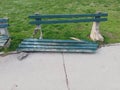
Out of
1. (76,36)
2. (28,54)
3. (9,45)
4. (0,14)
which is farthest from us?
(0,14)

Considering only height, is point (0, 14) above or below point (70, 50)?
above

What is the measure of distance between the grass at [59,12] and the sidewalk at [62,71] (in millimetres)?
834

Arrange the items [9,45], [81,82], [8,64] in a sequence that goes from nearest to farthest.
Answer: [81,82], [8,64], [9,45]

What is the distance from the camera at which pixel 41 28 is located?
729cm

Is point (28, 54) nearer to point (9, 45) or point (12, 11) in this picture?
point (9, 45)

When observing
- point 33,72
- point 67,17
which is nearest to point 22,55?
point 33,72

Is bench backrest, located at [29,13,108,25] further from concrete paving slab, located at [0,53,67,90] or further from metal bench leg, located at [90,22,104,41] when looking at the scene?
concrete paving slab, located at [0,53,67,90]

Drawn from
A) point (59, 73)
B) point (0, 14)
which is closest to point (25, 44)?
point (59, 73)

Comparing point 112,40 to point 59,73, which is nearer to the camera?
point 59,73

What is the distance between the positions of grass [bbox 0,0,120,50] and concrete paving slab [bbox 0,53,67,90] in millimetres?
792

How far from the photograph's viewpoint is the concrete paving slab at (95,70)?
4891mm

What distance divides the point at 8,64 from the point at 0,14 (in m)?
3.46

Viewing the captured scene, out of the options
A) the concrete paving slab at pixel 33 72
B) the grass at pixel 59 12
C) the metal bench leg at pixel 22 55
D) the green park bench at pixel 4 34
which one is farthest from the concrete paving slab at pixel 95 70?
the green park bench at pixel 4 34

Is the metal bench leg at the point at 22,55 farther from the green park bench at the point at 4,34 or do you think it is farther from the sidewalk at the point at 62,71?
the green park bench at the point at 4,34
